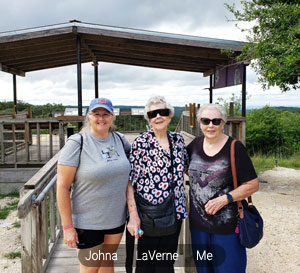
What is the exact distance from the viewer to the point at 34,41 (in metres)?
7.30

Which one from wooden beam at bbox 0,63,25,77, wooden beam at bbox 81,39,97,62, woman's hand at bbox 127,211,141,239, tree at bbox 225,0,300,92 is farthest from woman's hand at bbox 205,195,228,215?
wooden beam at bbox 0,63,25,77

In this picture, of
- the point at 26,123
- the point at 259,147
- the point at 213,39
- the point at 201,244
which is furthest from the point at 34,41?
the point at 259,147

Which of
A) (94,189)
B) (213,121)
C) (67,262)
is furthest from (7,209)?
(213,121)

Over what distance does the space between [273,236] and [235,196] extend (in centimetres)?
335

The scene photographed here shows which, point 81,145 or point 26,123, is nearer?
point 81,145

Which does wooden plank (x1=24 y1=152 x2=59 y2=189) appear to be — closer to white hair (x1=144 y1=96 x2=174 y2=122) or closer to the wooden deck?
the wooden deck

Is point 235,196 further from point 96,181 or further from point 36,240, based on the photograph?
point 36,240

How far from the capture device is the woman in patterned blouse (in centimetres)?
199

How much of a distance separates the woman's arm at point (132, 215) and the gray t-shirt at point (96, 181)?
0.04m

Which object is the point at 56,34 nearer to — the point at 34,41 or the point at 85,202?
the point at 34,41

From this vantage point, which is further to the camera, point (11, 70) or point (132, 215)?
point (11, 70)

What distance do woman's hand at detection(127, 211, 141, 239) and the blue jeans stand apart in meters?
0.49

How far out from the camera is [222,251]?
205 cm

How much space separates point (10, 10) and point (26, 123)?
4663 millimetres
